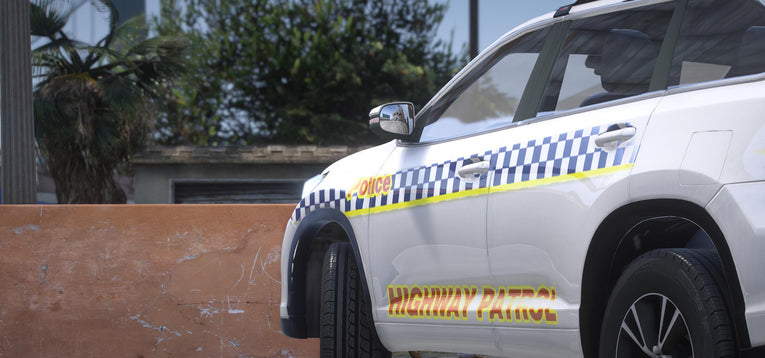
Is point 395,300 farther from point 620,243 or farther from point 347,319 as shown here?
point 620,243

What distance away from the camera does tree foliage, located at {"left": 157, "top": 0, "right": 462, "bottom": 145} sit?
37156mm

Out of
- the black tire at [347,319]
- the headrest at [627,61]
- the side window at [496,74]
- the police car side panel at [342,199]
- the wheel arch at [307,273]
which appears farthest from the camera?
the wheel arch at [307,273]

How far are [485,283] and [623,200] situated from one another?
930mm

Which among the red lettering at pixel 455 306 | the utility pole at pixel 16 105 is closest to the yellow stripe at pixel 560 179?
the red lettering at pixel 455 306

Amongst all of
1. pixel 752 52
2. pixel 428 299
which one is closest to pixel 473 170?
pixel 428 299

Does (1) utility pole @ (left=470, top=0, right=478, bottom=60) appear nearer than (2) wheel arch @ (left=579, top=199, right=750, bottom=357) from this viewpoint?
No

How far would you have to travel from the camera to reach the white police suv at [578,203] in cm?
308

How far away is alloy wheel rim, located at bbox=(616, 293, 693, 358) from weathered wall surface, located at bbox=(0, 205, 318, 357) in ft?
13.2

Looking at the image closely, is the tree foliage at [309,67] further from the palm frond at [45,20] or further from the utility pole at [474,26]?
the utility pole at [474,26]

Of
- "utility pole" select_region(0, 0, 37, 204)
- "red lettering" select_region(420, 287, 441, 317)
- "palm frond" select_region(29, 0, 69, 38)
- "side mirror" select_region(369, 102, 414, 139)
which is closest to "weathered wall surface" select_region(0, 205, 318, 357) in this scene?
"utility pole" select_region(0, 0, 37, 204)

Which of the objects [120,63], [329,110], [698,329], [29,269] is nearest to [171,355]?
[29,269]

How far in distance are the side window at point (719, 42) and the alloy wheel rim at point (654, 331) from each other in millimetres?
740

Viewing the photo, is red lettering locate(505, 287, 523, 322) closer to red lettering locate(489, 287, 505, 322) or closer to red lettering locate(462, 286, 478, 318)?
red lettering locate(489, 287, 505, 322)

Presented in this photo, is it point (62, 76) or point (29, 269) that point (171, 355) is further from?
point (62, 76)
